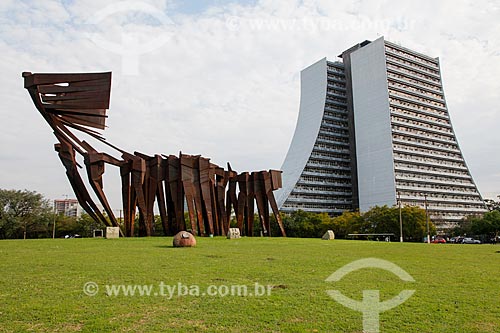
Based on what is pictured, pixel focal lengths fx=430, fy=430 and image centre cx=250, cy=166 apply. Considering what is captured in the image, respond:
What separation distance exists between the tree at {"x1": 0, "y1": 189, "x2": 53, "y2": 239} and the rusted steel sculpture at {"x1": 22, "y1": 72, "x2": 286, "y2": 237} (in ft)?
64.2

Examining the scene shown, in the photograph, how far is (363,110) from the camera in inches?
2601

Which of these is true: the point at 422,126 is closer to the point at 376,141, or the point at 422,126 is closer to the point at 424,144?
the point at 424,144

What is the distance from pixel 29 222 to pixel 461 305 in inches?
1673

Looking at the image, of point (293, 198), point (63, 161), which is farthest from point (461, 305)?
point (293, 198)

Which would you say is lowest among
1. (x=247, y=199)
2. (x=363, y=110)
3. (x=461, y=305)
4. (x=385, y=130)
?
(x=461, y=305)

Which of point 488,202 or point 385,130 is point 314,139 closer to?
point 385,130

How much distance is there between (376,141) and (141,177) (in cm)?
4620

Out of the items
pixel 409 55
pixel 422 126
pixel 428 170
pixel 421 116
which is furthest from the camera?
pixel 409 55

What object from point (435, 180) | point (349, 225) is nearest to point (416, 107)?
point (435, 180)

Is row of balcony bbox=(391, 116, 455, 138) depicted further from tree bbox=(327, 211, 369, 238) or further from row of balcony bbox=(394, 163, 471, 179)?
tree bbox=(327, 211, 369, 238)

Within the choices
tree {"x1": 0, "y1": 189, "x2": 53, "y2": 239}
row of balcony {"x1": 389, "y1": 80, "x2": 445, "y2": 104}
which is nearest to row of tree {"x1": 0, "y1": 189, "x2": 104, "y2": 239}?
tree {"x1": 0, "y1": 189, "x2": 53, "y2": 239}

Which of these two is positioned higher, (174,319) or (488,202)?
(488,202)

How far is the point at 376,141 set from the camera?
6309 centimetres

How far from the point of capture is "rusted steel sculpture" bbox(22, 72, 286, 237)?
69.1 ft
